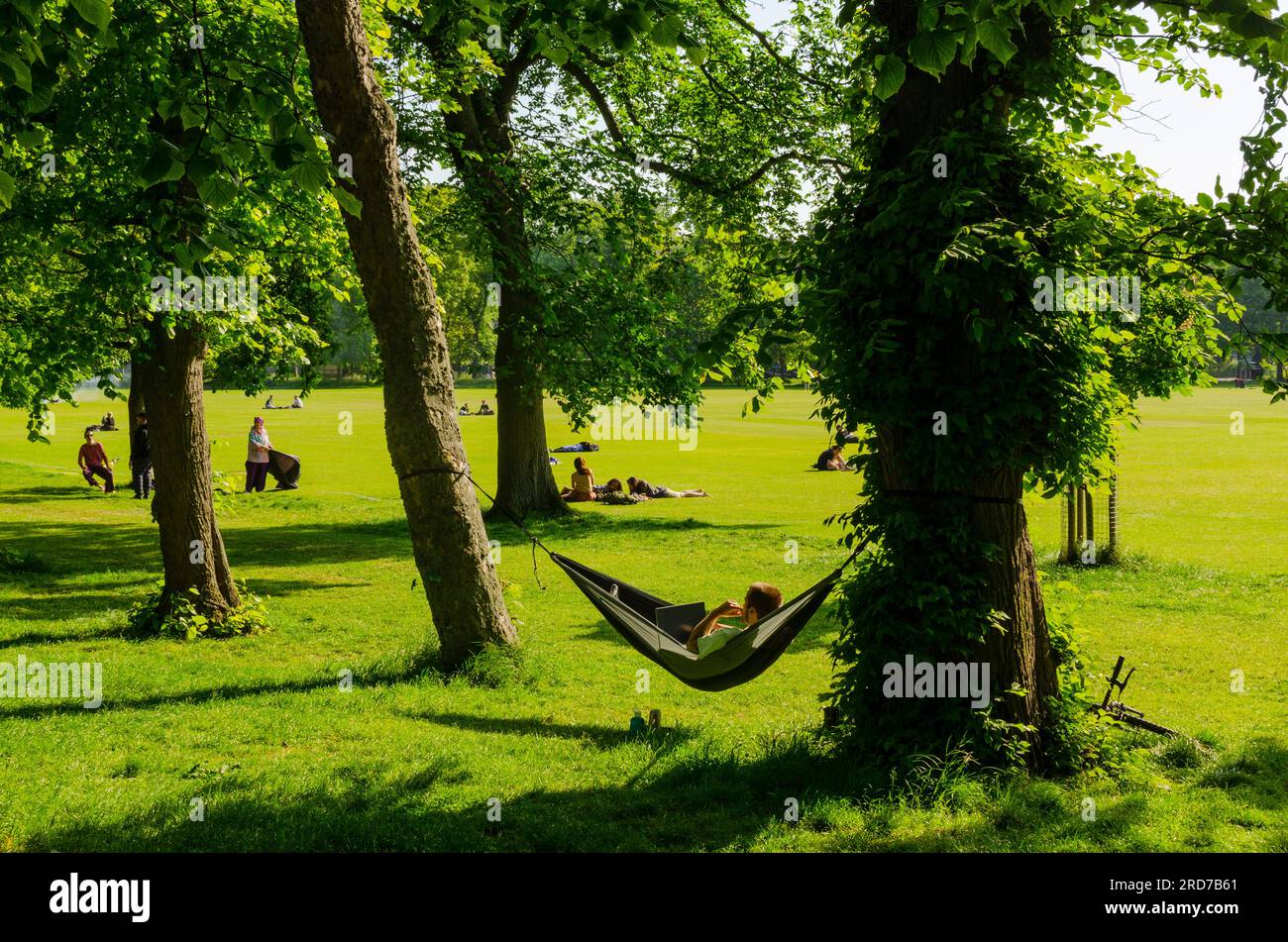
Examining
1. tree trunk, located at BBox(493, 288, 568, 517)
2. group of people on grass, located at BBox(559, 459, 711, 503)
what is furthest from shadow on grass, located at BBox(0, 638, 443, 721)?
group of people on grass, located at BBox(559, 459, 711, 503)

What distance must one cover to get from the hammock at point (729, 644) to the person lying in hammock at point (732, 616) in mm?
101

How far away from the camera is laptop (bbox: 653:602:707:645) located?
8.16 metres

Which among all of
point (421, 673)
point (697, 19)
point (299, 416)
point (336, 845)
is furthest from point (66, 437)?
point (336, 845)

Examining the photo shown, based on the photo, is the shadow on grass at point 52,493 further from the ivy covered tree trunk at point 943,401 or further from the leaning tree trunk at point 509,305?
the ivy covered tree trunk at point 943,401

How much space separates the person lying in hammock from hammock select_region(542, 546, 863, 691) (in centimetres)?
10

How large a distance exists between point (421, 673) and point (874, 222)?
5059 mm

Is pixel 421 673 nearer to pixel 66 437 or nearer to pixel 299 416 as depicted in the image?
pixel 66 437

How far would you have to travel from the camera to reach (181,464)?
9.98 metres

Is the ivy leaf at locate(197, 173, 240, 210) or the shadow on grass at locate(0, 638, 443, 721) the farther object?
the shadow on grass at locate(0, 638, 443, 721)

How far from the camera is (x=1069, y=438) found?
546cm

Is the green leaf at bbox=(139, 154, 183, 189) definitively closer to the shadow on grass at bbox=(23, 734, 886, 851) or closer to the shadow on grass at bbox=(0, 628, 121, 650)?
the shadow on grass at bbox=(23, 734, 886, 851)

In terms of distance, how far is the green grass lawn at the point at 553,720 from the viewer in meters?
4.85

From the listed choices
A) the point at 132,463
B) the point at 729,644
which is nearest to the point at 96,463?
the point at 132,463
